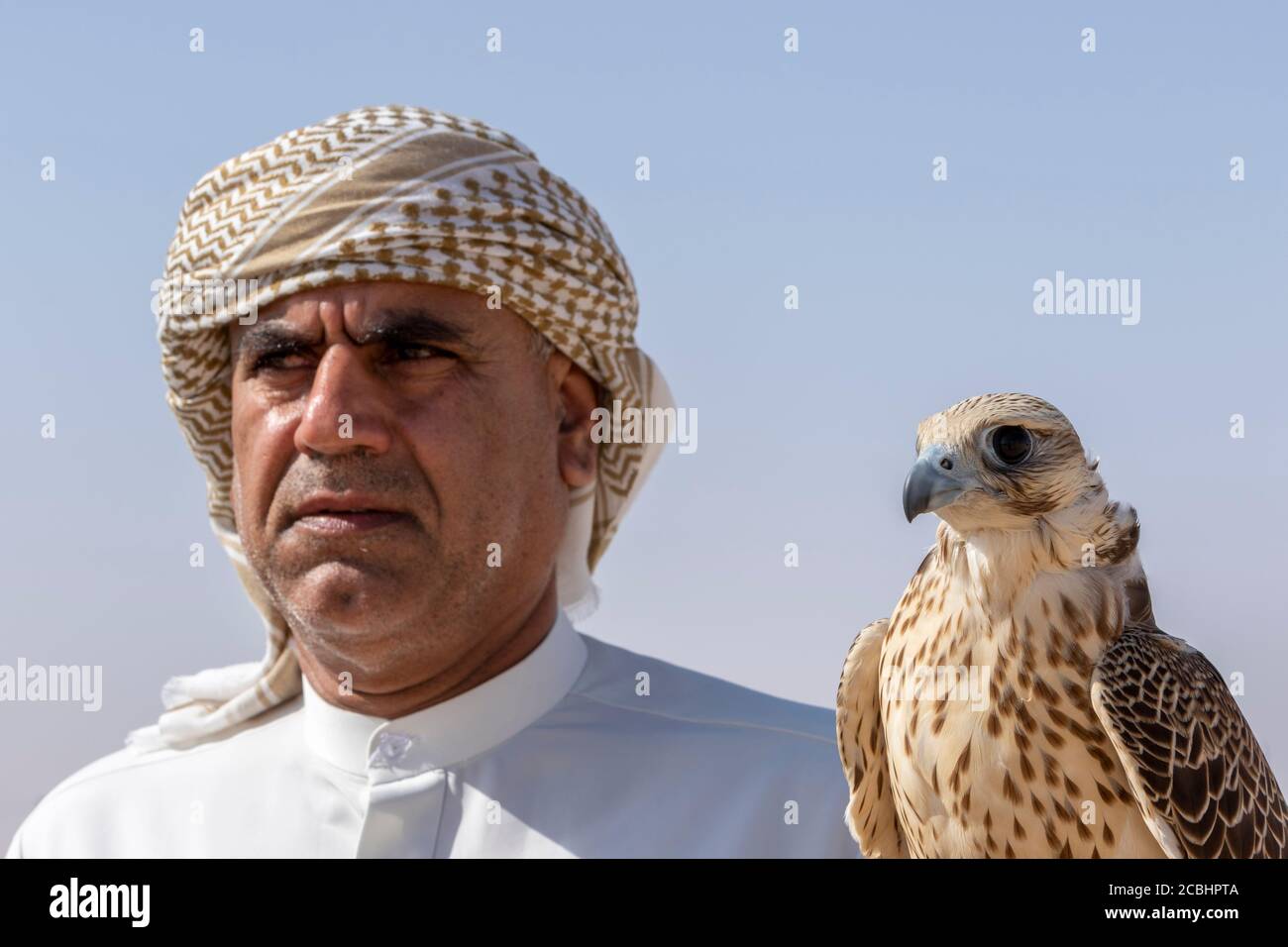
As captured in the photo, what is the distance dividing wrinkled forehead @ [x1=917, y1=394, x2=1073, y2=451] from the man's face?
112 centimetres

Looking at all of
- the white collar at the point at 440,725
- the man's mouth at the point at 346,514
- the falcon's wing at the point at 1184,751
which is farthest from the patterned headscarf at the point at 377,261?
the falcon's wing at the point at 1184,751

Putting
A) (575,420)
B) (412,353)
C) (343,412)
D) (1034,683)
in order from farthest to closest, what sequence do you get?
1. (575,420)
2. (412,353)
3. (343,412)
4. (1034,683)

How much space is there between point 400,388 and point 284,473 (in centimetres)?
29

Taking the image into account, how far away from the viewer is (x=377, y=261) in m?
2.76

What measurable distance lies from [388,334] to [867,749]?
1.27m

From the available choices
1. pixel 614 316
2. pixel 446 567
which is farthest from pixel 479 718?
pixel 614 316

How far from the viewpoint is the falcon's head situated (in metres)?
1.89

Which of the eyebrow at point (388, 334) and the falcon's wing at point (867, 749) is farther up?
the eyebrow at point (388, 334)

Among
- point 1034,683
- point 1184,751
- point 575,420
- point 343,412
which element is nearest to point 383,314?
point 343,412

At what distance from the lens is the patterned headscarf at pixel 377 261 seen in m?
2.80

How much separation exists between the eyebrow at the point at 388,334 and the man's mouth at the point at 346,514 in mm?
322

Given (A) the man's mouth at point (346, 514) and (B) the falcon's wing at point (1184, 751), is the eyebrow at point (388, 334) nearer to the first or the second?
(A) the man's mouth at point (346, 514)
